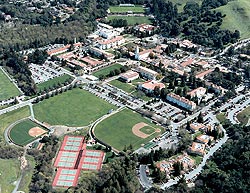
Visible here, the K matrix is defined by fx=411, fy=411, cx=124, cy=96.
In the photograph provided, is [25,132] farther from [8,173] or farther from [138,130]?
[138,130]

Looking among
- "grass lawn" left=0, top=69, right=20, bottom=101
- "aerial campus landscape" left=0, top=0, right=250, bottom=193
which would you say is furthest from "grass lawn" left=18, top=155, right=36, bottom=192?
"grass lawn" left=0, top=69, right=20, bottom=101

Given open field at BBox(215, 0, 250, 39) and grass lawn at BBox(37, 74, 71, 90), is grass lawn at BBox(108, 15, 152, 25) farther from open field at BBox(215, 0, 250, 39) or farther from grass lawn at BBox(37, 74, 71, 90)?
grass lawn at BBox(37, 74, 71, 90)

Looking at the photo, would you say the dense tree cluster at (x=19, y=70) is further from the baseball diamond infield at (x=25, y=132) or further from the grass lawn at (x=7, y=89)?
the baseball diamond infield at (x=25, y=132)

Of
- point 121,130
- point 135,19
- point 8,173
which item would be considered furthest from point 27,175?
point 135,19

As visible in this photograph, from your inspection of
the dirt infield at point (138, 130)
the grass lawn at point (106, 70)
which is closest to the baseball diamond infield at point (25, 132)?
the dirt infield at point (138, 130)

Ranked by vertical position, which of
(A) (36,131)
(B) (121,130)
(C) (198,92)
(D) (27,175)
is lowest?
(A) (36,131)

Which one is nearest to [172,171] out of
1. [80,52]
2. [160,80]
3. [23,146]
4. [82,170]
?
[82,170]

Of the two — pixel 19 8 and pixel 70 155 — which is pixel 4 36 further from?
pixel 70 155
